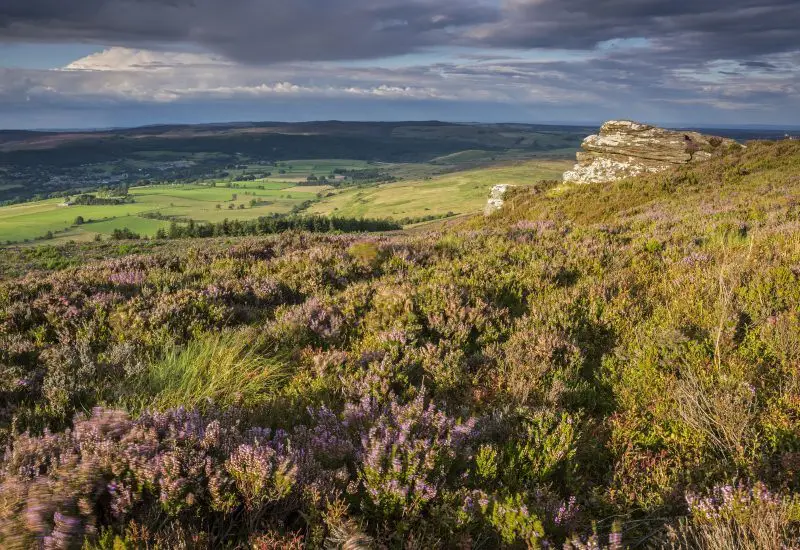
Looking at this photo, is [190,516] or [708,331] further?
[708,331]

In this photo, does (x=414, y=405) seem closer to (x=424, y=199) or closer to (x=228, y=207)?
(x=424, y=199)

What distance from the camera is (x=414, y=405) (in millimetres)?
3449

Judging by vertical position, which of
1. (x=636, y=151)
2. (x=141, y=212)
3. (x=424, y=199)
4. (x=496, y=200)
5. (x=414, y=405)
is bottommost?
(x=141, y=212)

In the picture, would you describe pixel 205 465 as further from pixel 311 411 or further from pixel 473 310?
pixel 473 310

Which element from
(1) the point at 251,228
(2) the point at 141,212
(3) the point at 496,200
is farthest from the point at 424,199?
(3) the point at 496,200

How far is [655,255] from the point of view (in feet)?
25.6

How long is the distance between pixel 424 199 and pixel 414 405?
152 m

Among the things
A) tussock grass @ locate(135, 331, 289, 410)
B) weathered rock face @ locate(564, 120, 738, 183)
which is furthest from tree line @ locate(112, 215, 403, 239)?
tussock grass @ locate(135, 331, 289, 410)

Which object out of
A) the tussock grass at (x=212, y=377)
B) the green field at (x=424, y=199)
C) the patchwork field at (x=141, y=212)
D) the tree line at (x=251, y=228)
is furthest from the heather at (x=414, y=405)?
the green field at (x=424, y=199)

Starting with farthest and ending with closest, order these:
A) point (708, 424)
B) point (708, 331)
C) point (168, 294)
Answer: point (168, 294), point (708, 331), point (708, 424)

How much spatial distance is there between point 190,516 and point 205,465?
27 centimetres

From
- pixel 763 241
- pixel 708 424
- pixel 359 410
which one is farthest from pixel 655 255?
pixel 359 410

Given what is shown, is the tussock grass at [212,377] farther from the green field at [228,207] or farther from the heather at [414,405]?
the green field at [228,207]

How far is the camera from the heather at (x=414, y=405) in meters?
2.55
